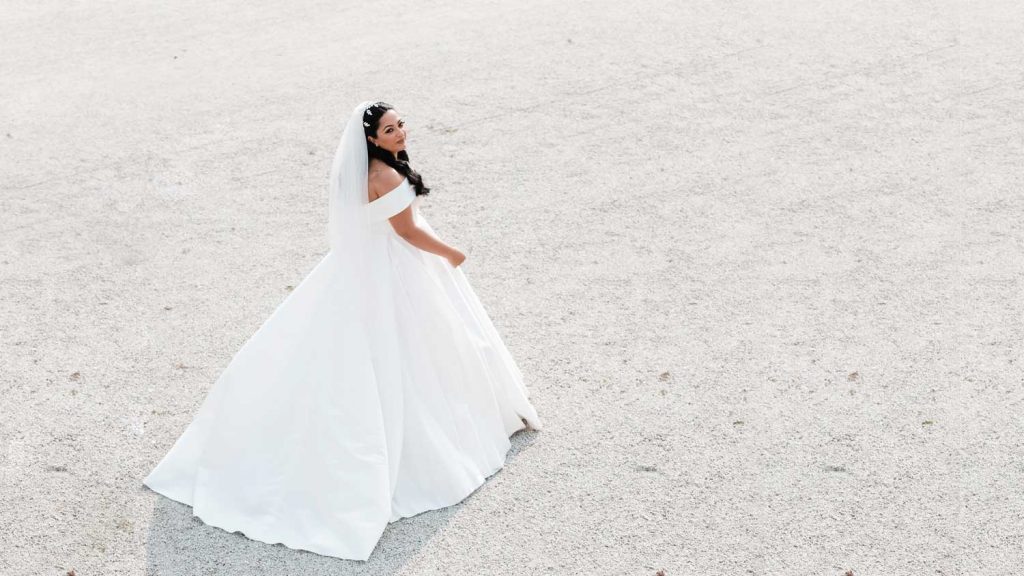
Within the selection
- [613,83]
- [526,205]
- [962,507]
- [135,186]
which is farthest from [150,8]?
[962,507]

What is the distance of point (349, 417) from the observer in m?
5.80

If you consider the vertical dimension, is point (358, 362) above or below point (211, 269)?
above

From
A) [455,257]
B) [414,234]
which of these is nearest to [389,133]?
[414,234]

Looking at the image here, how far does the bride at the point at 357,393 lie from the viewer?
5773mm

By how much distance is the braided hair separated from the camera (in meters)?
5.73

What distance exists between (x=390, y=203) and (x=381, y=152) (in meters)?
0.27

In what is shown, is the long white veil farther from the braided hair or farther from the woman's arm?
the woman's arm

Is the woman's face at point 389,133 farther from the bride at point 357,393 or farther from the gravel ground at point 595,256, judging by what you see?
the gravel ground at point 595,256

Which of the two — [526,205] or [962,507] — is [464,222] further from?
[962,507]

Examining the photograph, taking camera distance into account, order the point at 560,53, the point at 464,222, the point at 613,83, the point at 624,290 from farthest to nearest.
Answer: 1. the point at 560,53
2. the point at 613,83
3. the point at 464,222
4. the point at 624,290

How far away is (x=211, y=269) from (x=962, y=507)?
5322 mm

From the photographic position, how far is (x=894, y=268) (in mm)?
7984

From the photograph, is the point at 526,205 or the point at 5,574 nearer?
the point at 5,574

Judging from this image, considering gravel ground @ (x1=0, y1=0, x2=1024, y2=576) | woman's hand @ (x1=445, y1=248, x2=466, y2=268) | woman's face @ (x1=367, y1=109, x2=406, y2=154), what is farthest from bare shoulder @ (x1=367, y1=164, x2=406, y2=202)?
gravel ground @ (x1=0, y1=0, x2=1024, y2=576)
